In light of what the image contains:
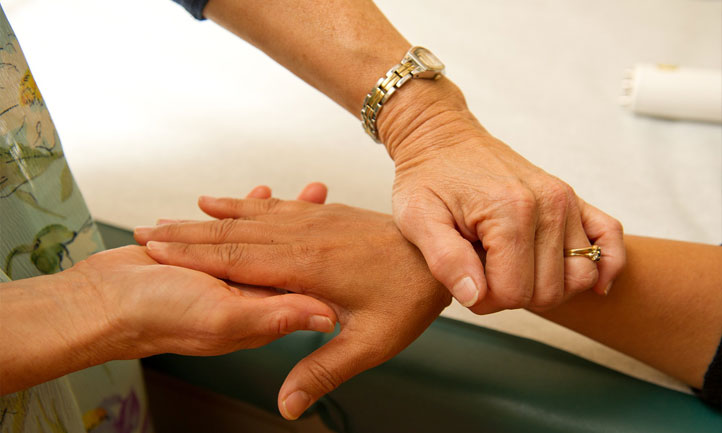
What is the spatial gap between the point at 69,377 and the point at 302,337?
32 cm

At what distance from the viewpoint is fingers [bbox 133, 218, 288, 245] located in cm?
81

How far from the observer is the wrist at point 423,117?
863 millimetres

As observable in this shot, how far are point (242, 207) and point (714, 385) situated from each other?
0.73 metres

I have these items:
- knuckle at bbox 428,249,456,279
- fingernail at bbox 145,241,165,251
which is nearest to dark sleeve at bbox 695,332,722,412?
knuckle at bbox 428,249,456,279

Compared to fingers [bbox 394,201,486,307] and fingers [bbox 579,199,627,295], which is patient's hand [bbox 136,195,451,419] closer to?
fingers [bbox 394,201,486,307]

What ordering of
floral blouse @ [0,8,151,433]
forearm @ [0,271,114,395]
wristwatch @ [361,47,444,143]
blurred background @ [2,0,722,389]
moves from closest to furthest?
1. forearm @ [0,271,114,395]
2. floral blouse @ [0,8,151,433]
3. wristwatch @ [361,47,444,143]
4. blurred background @ [2,0,722,389]

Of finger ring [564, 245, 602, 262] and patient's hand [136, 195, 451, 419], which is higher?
finger ring [564, 245, 602, 262]

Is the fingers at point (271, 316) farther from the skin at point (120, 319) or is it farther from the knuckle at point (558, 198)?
the knuckle at point (558, 198)

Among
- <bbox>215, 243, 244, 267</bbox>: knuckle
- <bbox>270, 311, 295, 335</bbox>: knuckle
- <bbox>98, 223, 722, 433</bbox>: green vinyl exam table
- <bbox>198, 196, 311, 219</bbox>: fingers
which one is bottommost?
<bbox>98, 223, 722, 433</bbox>: green vinyl exam table

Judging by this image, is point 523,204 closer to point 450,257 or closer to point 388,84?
point 450,257

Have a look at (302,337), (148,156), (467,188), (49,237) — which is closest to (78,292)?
(49,237)

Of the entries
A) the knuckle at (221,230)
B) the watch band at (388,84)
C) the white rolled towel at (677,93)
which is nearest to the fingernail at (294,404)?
the knuckle at (221,230)

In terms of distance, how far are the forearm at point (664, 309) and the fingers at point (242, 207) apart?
0.46 meters

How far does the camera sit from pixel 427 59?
89cm
